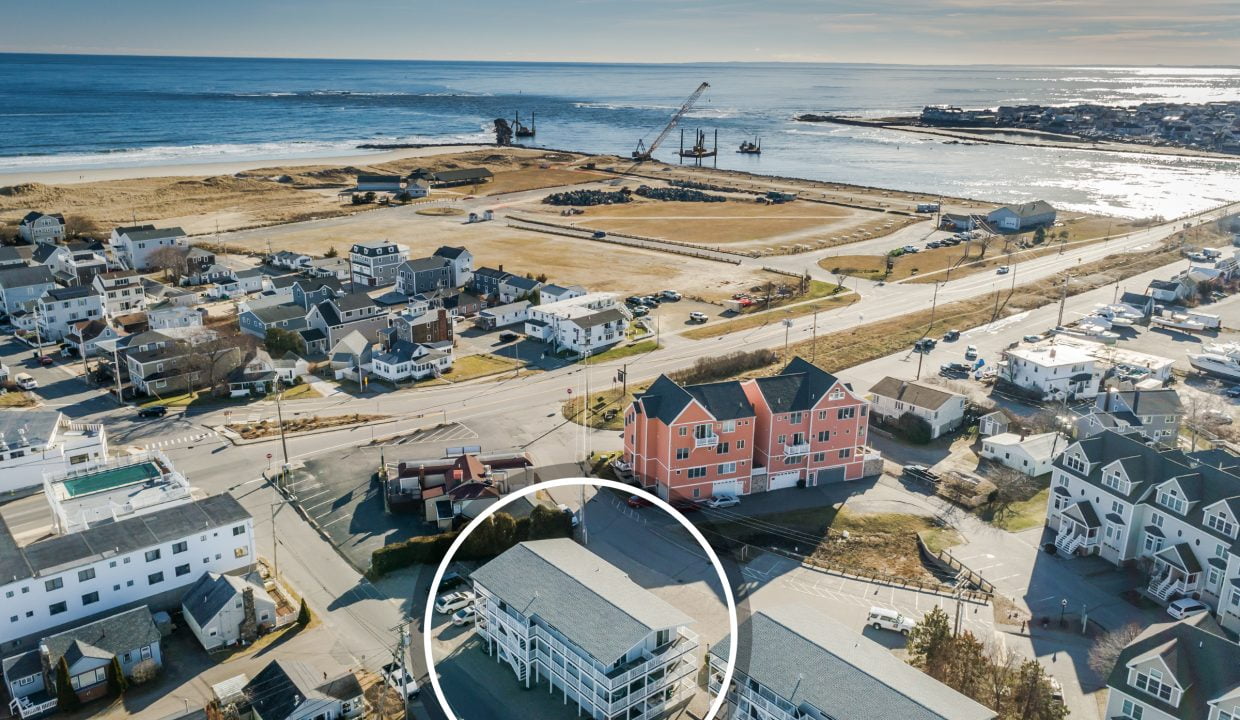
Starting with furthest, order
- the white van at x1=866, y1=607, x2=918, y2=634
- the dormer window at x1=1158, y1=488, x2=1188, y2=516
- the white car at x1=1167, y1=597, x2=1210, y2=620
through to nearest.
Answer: the dormer window at x1=1158, y1=488, x2=1188, y2=516 → the white car at x1=1167, y1=597, x2=1210, y2=620 → the white van at x1=866, y1=607, x2=918, y2=634

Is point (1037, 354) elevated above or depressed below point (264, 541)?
above

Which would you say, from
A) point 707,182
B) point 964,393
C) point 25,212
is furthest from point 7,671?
point 707,182

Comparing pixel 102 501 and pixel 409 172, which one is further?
pixel 409 172

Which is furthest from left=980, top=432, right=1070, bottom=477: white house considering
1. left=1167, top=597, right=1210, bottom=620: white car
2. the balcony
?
left=1167, top=597, right=1210, bottom=620: white car

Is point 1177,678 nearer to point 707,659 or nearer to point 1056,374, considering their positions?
point 707,659

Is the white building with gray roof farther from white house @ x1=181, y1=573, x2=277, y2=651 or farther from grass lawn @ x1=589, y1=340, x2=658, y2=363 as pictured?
grass lawn @ x1=589, y1=340, x2=658, y2=363

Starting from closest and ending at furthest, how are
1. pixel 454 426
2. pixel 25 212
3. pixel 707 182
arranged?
pixel 454 426 < pixel 25 212 < pixel 707 182

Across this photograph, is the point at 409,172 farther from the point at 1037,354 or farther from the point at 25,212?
the point at 1037,354
